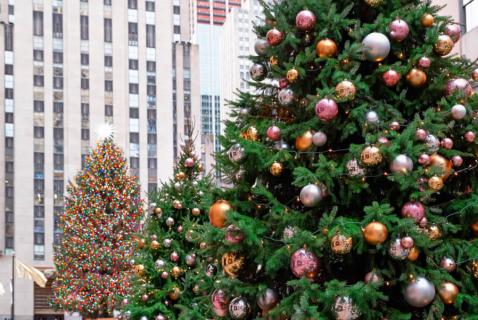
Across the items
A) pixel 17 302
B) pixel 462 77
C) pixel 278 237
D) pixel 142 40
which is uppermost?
pixel 142 40

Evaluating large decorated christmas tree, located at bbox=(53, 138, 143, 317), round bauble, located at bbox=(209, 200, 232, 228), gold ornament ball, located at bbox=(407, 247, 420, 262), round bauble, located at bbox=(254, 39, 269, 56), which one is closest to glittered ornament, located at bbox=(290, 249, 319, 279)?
gold ornament ball, located at bbox=(407, 247, 420, 262)

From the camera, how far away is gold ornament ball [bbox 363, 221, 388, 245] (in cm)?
640

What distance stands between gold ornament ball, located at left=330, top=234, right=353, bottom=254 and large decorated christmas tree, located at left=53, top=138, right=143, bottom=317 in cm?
2613

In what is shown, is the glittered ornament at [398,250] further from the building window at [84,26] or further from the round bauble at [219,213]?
the building window at [84,26]

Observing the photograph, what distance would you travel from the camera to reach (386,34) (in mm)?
7328

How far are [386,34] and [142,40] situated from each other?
6392 cm

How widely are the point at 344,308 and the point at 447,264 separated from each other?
4.28ft

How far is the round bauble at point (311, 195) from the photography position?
6.70 meters

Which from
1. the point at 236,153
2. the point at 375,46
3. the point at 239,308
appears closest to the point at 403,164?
the point at 375,46

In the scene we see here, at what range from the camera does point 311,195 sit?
6695mm

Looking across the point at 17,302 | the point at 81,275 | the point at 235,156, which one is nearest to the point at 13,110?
the point at 17,302

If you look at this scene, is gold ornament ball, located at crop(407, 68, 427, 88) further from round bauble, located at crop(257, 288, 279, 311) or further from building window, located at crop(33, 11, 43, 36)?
building window, located at crop(33, 11, 43, 36)

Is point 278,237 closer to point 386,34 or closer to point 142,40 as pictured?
point 386,34

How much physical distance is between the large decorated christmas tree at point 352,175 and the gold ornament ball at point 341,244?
11mm
